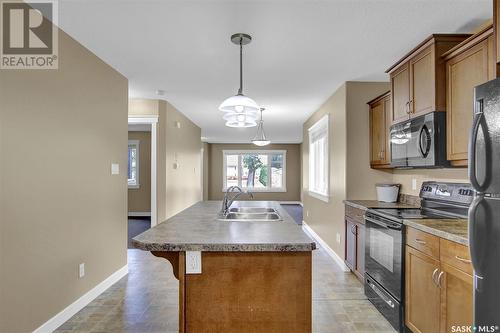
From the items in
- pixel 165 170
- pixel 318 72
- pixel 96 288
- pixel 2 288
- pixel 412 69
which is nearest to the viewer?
pixel 2 288

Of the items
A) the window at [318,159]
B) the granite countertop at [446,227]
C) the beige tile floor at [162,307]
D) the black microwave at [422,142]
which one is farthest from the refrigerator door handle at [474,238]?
the window at [318,159]

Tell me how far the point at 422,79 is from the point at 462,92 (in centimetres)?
45

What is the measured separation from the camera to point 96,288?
3084 millimetres

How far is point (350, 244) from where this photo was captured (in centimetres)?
363

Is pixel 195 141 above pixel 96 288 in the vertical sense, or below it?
above

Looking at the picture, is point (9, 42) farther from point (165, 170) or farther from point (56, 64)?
point (165, 170)

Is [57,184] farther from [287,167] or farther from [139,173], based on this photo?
[287,167]

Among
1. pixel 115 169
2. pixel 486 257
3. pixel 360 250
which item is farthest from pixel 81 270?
pixel 486 257

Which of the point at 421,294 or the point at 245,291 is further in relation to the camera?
the point at 421,294

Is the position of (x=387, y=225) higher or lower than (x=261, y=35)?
lower

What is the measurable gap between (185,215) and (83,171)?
1.17m

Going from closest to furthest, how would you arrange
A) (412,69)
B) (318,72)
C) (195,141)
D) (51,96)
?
(51,96) < (412,69) < (318,72) < (195,141)

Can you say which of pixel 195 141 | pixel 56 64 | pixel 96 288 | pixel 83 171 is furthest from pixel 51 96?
pixel 195 141

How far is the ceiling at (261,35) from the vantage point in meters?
2.19
